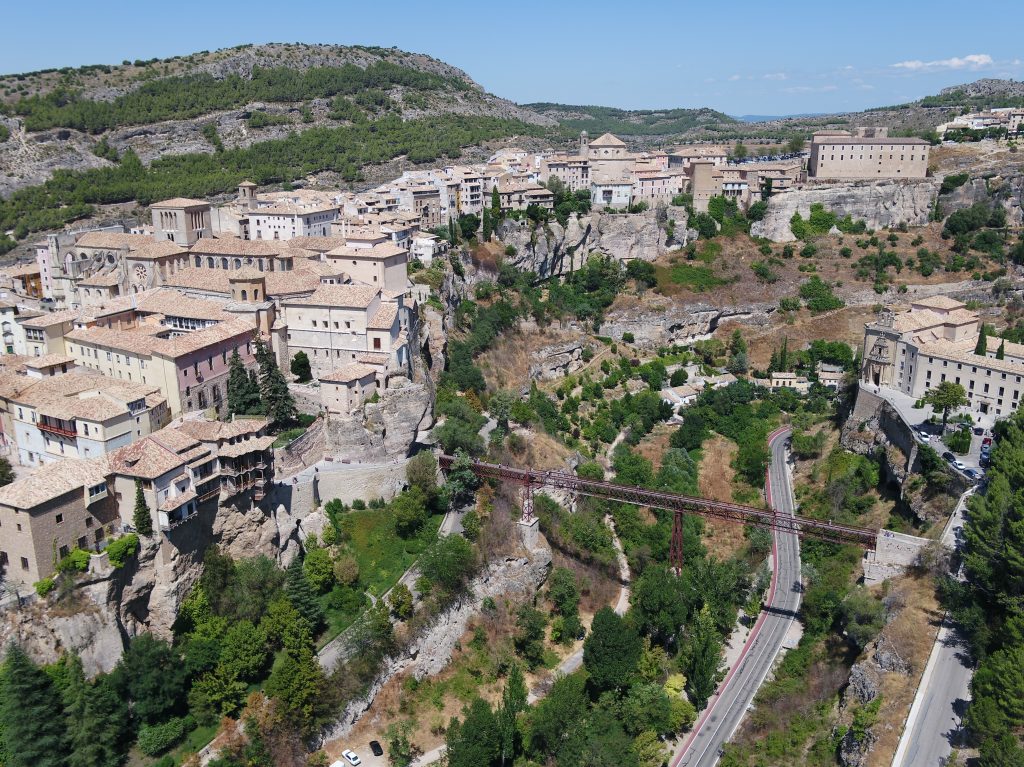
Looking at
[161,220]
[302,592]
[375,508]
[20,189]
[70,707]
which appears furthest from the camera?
[20,189]

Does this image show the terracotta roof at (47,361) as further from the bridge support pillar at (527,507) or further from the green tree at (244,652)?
the bridge support pillar at (527,507)

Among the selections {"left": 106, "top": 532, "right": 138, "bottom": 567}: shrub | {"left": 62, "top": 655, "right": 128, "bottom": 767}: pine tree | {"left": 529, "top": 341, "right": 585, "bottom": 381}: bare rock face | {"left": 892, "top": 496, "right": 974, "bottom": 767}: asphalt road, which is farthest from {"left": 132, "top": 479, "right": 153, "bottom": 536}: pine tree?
{"left": 529, "top": 341, "right": 585, "bottom": 381}: bare rock face

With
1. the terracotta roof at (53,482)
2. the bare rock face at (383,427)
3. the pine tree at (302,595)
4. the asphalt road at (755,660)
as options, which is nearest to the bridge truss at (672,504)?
the asphalt road at (755,660)

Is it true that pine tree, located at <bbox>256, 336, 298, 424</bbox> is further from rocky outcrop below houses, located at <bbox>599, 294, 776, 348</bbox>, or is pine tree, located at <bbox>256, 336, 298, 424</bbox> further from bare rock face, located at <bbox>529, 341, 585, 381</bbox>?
rocky outcrop below houses, located at <bbox>599, 294, 776, 348</bbox>

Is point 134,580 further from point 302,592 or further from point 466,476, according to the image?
point 466,476

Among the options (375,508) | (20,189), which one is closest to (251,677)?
(375,508)
